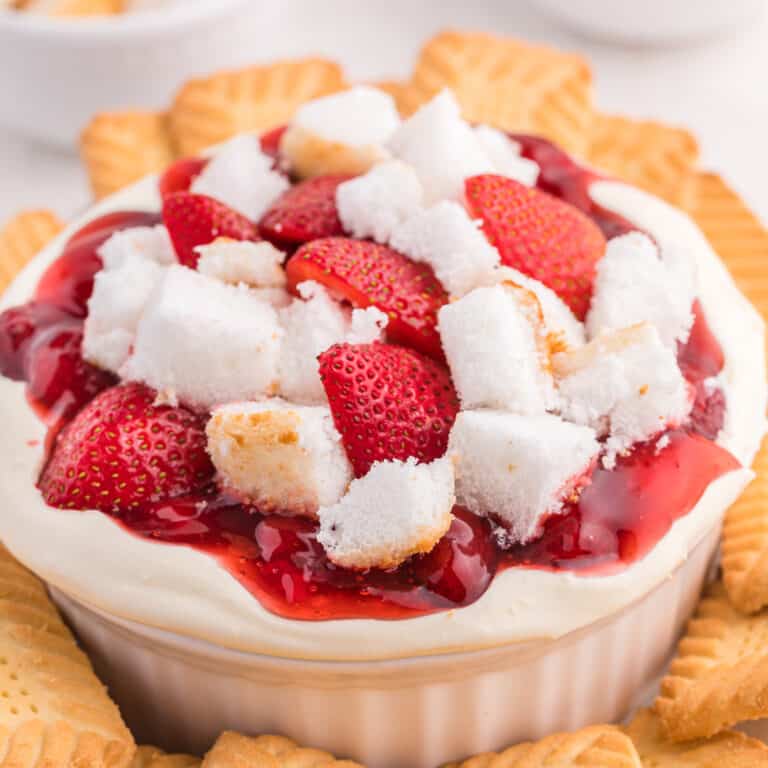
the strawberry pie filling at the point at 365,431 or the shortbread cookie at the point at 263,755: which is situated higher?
the strawberry pie filling at the point at 365,431

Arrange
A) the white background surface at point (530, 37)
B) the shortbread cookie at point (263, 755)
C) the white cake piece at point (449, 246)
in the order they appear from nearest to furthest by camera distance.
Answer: the shortbread cookie at point (263, 755) → the white cake piece at point (449, 246) → the white background surface at point (530, 37)

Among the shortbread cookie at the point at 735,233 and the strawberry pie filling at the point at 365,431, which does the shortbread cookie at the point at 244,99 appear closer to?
the strawberry pie filling at the point at 365,431

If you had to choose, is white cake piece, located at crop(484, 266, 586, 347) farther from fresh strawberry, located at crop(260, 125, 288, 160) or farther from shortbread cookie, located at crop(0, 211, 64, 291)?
shortbread cookie, located at crop(0, 211, 64, 291)

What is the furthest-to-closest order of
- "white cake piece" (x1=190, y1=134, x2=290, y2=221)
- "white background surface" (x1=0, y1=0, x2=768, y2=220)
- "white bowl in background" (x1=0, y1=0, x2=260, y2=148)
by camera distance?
"white background surface" (x1=0, y1=0, x2=768, y2=220) < "white bowl in background" (x1=0, y1=0, x2=260, y2=148) < "white cake piece" (x1=190, y1=134, x2=290, y2=221)

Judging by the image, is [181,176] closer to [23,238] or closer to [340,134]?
[340,134]

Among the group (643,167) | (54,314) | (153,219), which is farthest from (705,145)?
(54,314)

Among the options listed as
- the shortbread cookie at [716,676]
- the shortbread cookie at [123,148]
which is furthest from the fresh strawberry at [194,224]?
the shortbread cookie at [716,676]

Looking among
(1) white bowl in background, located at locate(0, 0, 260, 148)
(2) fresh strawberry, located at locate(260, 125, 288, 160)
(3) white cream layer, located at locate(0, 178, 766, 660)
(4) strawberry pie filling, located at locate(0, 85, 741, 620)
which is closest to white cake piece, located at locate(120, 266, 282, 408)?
(4) strawberry pie filling, located at locate(0, 85, 741, 620)

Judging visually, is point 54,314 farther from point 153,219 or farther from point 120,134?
point 120,134
